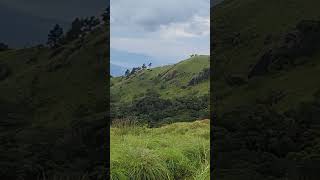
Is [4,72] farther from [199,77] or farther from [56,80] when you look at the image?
[199,77]

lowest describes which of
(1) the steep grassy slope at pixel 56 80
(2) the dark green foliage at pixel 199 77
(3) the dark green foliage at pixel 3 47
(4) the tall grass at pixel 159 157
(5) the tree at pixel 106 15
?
(4) the tall grass at pixel 159 157

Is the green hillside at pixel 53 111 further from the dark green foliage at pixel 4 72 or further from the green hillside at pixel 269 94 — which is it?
the green hillside at pixel 269 94

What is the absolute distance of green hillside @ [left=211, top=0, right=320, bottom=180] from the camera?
23.4 feet

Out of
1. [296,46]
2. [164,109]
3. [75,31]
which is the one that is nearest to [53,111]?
[75,31]

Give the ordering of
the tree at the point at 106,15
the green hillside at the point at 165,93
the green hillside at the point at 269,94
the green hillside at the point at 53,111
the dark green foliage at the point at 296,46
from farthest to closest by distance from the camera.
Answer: the green hillside at the point at 165,93, the dark green foliage at the point at 296,46, the tree at the point at 106,15, the green hillside at the point at 269,94, the green hillside at the point at 53,111

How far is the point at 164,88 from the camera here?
21.1 m

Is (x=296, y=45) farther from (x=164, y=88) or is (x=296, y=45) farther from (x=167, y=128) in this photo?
(x=164, y=88)

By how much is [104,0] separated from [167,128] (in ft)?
11.0

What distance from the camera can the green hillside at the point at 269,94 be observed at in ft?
23.4

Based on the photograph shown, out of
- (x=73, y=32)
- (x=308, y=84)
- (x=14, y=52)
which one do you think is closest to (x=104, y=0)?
(x=73, y=32)

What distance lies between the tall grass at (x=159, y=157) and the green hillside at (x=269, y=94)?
34 centimetres

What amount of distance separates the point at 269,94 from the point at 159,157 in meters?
2.06

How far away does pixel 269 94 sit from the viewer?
322 inches

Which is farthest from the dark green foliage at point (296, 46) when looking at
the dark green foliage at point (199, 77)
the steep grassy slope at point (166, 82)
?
the dark green foliage at point (199, 77)
